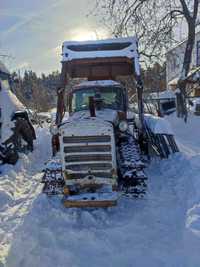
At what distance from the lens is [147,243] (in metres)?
4.19

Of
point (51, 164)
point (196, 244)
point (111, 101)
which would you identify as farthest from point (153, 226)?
point (111, 101)

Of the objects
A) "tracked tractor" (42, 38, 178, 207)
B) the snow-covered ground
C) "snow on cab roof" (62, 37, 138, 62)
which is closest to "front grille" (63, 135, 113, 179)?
"tracked tractor" (42, 38, 178, 207)

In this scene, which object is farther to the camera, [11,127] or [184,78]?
[184,78]

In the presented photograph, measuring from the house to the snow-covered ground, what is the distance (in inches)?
422

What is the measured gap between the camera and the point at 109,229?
4.68 meters

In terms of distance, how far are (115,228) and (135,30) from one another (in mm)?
13017

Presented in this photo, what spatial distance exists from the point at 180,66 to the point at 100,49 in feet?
99.5

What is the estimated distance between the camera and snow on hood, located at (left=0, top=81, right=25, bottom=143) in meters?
8.45

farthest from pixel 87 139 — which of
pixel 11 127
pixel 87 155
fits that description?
pixel 11 127

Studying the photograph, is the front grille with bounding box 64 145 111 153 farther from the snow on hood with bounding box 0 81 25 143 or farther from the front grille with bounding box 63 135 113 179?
the snow on hood with bounding box 0 81 25 143

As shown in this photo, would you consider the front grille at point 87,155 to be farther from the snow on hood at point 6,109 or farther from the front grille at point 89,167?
the snow on hood at point 6,109

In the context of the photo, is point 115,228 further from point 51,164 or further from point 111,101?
point 111,101

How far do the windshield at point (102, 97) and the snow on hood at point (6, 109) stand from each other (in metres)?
2.22

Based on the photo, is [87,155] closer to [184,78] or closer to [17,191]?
[17,191]
